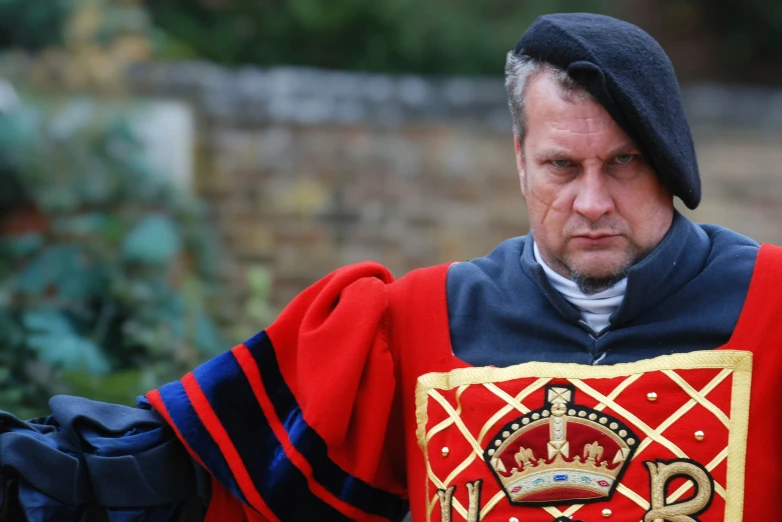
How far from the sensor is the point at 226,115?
5.49 meters

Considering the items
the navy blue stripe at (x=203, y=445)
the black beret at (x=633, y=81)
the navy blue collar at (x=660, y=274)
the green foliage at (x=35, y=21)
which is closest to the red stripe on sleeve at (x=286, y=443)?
the navy blue stripe at (x=203, y=445)

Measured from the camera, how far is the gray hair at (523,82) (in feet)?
6.97

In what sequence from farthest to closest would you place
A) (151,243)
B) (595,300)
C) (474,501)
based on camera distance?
(151,243), (595,300), (474,501)

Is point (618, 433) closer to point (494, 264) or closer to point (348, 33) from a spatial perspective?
point (494, 264)

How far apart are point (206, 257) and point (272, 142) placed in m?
0.89

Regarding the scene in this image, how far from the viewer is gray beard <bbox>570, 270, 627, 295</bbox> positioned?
7.17 ft

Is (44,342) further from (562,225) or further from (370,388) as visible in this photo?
(562,225)

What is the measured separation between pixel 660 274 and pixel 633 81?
0.37 meters

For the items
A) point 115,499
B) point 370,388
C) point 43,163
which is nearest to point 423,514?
point 370,388

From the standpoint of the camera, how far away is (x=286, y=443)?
7.27 feet

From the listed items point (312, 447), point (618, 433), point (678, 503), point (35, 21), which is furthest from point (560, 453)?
point (35, 21)

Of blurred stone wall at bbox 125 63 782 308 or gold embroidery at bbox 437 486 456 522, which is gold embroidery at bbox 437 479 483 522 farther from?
blurred stone wall at bbox 125 63 782 308

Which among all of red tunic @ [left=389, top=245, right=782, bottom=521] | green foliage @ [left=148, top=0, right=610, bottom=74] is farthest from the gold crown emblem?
green foliage @ [left=148, top=0, right=610, bottom=74]

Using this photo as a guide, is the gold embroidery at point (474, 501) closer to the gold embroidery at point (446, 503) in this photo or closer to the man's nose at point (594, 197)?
the gold embroidery at point (446, 503)
